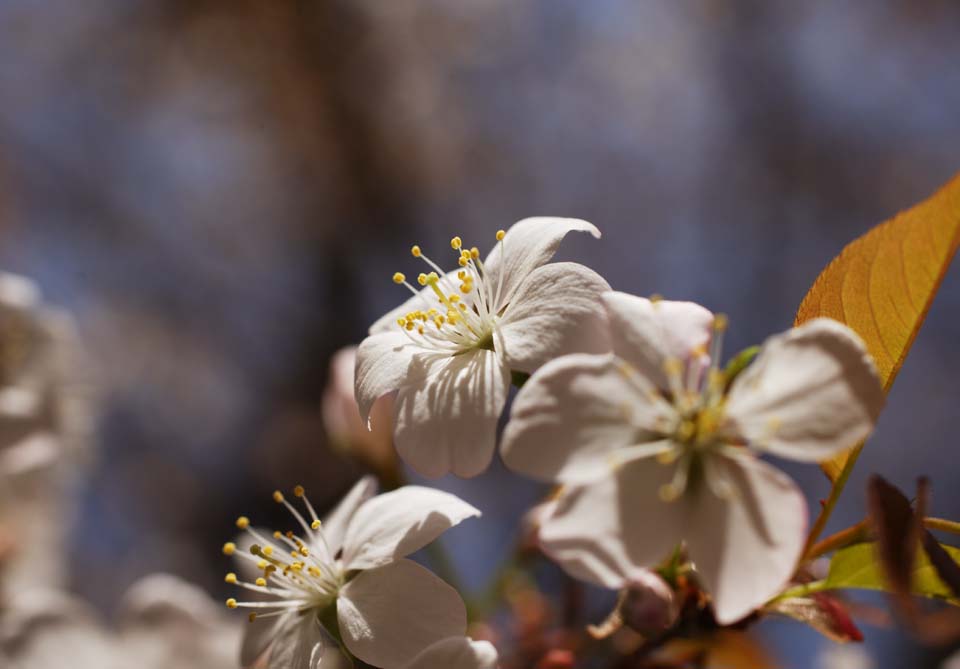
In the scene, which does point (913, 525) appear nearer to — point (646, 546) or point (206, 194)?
point (646, 546)

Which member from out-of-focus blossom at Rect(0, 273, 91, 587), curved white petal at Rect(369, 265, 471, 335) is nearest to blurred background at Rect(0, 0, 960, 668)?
out-of-focus blossom at Rect(0, 273, 91, 587)

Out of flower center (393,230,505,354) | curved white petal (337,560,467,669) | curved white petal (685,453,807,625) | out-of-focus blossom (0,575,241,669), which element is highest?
flower center (393,230,505,354)

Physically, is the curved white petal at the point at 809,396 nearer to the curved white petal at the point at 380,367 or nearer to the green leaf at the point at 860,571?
the green leaf at the point at 860,571

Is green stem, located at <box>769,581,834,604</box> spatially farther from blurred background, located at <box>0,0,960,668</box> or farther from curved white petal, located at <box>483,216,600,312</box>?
blurred background, located at <box>0,0,960,668</box>

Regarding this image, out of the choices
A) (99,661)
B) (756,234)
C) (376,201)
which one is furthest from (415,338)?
(756,234)

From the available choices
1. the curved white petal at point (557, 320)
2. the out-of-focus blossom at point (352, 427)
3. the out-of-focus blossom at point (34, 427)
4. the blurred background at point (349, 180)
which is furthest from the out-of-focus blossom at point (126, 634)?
the blurred background at point (349, 180)

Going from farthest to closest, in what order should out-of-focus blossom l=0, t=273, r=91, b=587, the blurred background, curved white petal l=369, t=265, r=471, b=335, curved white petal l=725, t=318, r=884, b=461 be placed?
the blurred background, out-of-focus blossom l=0, t=273, r=91, b=587, curved white petal l=369, t=265, r=471, b=335, curved white petal l=725, t=318, r=884, b=461
